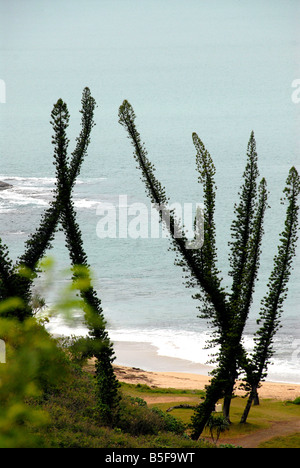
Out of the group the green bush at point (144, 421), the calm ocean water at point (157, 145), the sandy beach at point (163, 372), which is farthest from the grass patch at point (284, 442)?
the calm ocean water at point (157, 145)

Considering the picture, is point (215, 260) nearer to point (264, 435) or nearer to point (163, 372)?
Result: point (264, 435)

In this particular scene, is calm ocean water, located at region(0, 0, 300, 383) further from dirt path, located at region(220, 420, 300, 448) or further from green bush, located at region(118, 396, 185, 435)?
dirt path, located at region(220, 420, 300, 448)

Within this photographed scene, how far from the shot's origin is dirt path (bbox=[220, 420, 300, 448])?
17.5 m

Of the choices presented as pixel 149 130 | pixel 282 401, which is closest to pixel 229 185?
pixel 149 130

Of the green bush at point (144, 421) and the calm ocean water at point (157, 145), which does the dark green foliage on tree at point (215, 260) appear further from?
the calm ocean water at point (157, 145)

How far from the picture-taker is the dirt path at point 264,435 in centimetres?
1753

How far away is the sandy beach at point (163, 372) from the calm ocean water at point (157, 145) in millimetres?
1279

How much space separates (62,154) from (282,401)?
1366 centimetres

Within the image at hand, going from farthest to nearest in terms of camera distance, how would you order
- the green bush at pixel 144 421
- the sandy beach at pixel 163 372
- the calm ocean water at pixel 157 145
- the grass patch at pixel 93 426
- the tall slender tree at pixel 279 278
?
the calm ocean water at pixel 157 145
the sandy beach at pixel 163 372
the tall slender tree at pixel 279 278
the green bush at pixel 144 421
the grass patch at pixel 93 426

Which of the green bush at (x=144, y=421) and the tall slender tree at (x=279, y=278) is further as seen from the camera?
the tall slender tree at (x=279, y=278)

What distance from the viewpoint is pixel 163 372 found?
29.7 meters

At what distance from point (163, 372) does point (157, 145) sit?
248 feet

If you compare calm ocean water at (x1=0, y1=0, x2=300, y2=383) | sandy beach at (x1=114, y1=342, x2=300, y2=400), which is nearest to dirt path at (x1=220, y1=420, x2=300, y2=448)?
sandy beach at (x1=114, y1=342, x2=300, y2=400)

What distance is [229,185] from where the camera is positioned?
76.1 metres
